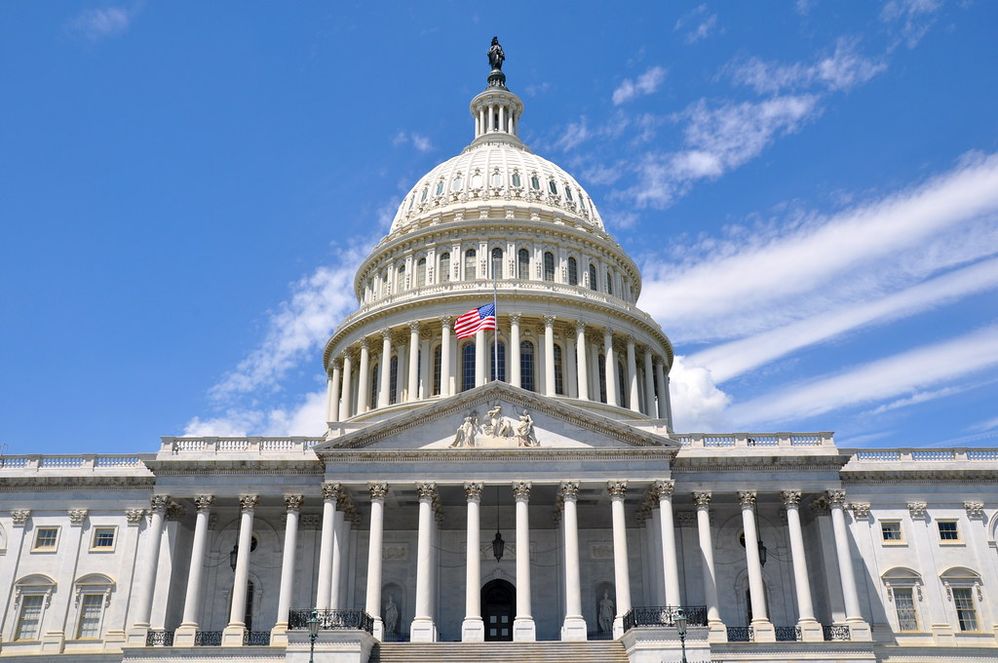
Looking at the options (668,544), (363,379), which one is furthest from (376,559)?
(363,379)

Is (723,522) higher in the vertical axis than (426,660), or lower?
higher

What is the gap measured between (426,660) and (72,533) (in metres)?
23.6

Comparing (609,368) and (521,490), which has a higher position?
(609,368)

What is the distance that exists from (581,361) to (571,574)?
883 inches

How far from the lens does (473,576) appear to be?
4384cm

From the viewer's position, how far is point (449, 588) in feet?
164

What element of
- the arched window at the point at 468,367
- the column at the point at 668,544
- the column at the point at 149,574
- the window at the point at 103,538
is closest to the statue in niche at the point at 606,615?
the column at the point at 668,544

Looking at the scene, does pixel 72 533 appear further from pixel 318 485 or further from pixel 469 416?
pixel 469 416

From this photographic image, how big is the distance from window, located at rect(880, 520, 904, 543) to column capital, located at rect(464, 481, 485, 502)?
22.6 metres

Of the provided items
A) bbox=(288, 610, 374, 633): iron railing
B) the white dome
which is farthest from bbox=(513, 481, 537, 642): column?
Result: the white dome

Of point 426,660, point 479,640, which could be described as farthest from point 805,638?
point 426,660

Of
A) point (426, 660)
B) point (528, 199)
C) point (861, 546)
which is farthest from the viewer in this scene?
point (528, 199)

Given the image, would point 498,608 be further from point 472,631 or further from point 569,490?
point 569,490

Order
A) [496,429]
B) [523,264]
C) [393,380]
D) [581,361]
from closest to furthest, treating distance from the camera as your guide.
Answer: [496,429], [581,361], [393,380], [523,264]
